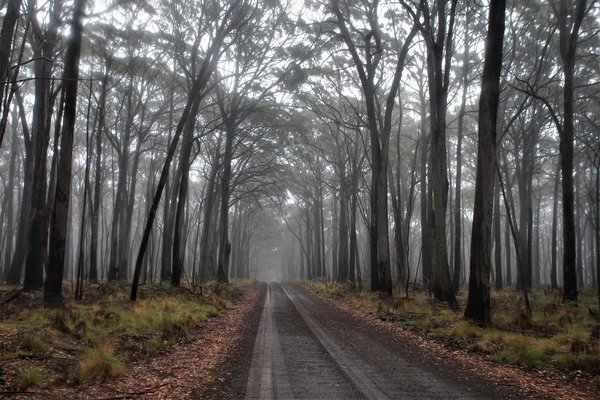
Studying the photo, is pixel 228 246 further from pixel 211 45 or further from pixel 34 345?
pixel 34 345

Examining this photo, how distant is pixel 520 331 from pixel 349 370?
456 cm

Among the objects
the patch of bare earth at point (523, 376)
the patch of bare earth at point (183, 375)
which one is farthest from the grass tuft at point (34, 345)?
the patch of bare earth at point (523, 376)

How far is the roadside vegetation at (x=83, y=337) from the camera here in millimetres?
5488

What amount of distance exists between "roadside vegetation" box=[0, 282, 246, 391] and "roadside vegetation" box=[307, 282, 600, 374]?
17.1ft

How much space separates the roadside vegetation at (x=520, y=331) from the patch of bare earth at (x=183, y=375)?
392 cm

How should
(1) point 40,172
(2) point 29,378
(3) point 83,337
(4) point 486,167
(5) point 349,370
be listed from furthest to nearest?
(1) point 40,172
(4) point 486,167
(3) point 83,337
(5) point 349,370
(2) point 29,378

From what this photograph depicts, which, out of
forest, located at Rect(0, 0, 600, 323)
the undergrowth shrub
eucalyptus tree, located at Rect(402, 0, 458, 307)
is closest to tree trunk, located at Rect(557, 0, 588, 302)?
forest, located at Rect(0, 0, 600, 323)

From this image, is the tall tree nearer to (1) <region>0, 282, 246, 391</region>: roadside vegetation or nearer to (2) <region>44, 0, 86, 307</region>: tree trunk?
(1) <region>0, 282, 246, 391</region>: roadside vegetation

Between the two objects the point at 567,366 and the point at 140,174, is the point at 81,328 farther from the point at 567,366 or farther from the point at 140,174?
the point at 140,174

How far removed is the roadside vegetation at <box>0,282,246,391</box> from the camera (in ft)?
18.0

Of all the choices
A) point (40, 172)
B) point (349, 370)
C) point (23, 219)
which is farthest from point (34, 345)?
point (23, 219)

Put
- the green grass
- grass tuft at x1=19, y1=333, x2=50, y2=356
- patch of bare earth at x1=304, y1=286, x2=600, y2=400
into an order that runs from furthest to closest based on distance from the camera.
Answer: grass tuft at x1=19, y1=333, x2=50, y2=356 → patch of bare earth at x1=304, y1=286, x2=600, y2=400 → the green grass

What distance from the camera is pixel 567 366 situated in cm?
637

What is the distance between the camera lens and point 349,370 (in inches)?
243
